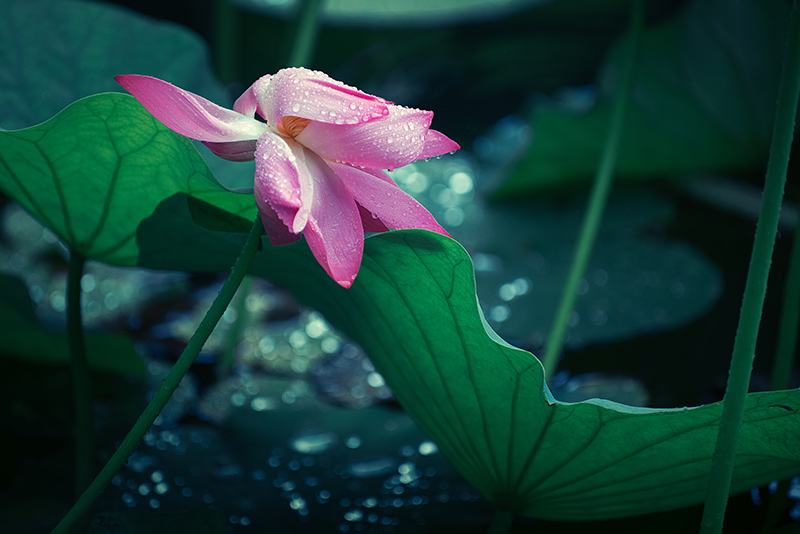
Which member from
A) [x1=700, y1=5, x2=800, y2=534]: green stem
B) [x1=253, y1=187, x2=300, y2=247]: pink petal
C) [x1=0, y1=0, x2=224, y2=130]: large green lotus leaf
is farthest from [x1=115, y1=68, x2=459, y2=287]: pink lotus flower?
[x1=0, y1=0, x2=224, y2=130]: large green lotus leaf

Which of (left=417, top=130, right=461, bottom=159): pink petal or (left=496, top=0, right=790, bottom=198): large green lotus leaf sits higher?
(left=496, top=0, right=790, bottom=198): large green lotus leaf

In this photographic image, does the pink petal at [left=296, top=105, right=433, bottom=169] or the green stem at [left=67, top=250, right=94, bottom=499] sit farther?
the green stem at [left=67, top=250, right=94, bottom=499]

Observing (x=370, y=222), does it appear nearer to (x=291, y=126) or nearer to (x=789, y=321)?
(x=291, y=126)

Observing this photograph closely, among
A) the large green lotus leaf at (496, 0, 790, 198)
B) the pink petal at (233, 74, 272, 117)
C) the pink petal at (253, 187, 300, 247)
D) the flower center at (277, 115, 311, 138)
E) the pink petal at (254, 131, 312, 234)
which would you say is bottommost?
the pink petal at (253, 187, 300, 247)

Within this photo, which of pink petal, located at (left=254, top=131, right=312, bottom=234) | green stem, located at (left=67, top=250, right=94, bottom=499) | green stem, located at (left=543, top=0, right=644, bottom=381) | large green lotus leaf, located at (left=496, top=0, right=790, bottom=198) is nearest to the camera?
pink petal, located at (left=254, top=131, right=312, bottom=234)

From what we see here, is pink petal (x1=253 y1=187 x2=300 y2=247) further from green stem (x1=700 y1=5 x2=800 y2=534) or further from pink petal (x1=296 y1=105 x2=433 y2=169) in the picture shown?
green stem (x1=700 y1=5 x2=800 y2=534)

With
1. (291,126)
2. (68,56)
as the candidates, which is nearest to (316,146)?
(291,126)

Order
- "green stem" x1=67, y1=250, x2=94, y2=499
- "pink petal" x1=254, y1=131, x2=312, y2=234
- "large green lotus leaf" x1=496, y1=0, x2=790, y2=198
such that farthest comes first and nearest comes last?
"large green lotus leaf" x1=496, y1=0, x2=790, y2=198, "green stem" x1=67, y1=250, x2=94, y2=499, "pink petal" x1=254, y1=131, x2=312, y2=234

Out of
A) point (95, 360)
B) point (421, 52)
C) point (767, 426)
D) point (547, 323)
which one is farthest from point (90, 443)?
point (421, 52)
